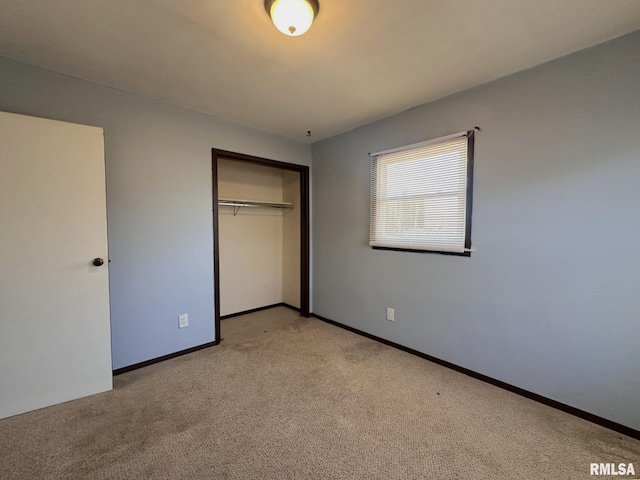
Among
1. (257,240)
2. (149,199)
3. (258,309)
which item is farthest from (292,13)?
(258,309)

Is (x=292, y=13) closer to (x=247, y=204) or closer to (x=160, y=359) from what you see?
(x=247, y=204)

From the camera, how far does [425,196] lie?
2.60 m

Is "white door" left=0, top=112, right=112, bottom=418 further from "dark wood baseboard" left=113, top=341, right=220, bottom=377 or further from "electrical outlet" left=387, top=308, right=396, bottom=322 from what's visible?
"electrical outlet" left=387, top=308, right=396, bottom=322

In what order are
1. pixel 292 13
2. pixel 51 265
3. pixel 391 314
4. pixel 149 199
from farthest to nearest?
pixel 391 314 < pixel 149 199 < pixel 51 265 < pixel 292 13

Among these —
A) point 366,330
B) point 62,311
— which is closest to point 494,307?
point 366,330

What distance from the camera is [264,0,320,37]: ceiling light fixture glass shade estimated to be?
136cm

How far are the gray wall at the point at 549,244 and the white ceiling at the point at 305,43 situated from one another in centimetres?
25

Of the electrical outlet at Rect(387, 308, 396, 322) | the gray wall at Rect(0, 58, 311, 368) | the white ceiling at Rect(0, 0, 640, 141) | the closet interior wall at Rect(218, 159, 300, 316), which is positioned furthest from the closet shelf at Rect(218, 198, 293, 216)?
the electrical outlet at Rect(387, 308, 396, 322)

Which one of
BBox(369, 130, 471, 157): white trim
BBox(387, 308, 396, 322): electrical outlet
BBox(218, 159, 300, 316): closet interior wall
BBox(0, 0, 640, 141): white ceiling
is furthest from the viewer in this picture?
BBox(218, 159, 300, 316): closet interior wall

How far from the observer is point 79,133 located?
1985 mm

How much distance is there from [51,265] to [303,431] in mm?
2032

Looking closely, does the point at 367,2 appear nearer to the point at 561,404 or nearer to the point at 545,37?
the point at 545,37

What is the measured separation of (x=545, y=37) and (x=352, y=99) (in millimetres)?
1355

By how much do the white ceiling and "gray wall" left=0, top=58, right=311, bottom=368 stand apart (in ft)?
0.55
